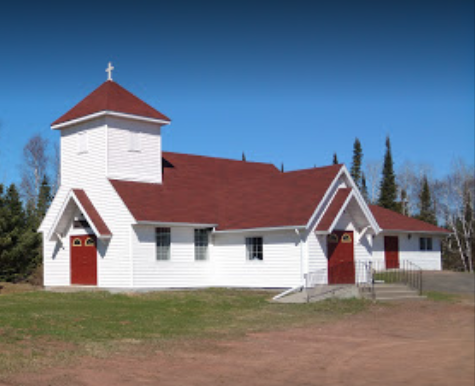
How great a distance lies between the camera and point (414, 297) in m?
26.4

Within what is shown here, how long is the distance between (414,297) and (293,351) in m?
12.9

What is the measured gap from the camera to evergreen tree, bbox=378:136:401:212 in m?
69.8

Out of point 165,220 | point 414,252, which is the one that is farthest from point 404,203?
point 165,220

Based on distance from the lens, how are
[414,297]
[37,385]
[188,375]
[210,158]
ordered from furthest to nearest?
[210,158]
[414,297]
[188,375]
[37,385]

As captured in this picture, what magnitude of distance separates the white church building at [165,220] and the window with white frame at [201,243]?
1.8 inches

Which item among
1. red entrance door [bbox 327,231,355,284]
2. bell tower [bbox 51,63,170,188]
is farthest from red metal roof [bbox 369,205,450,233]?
bell tower [bbox 51,63,170,188]

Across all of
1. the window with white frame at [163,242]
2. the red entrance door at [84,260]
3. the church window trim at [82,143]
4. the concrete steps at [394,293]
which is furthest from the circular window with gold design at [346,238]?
the church window trim at [82,143]

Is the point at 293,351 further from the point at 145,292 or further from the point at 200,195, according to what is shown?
the point at 200,195

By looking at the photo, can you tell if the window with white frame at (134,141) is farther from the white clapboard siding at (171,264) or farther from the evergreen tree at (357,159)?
the evergreen tree at (357,159)

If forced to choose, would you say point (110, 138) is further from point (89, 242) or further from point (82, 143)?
point (89, 242)

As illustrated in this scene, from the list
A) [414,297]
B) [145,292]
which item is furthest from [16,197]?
[414,297]

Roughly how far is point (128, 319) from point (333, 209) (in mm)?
11567

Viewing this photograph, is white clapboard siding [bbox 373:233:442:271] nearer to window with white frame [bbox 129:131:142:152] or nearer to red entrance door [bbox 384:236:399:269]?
red entrance door [bbox 384:236:399:269]

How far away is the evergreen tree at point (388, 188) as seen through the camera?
69750 mm
